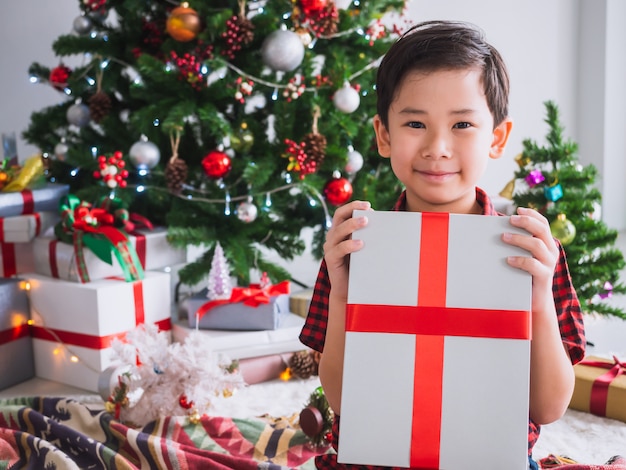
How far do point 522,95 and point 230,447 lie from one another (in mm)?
3005

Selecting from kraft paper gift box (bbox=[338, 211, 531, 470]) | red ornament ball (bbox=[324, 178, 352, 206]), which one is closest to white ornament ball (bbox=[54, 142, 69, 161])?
red ornament ball (bbox=[324, 178, 352, 206])

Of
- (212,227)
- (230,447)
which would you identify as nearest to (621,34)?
(212,227)

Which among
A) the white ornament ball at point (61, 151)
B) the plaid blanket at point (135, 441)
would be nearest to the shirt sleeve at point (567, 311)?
the plaid blanket at point (135, 441)

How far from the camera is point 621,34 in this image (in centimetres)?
392

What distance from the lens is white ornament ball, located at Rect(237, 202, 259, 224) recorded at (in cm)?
208

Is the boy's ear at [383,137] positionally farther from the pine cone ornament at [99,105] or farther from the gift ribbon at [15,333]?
the pine cone ornament at [99,105]

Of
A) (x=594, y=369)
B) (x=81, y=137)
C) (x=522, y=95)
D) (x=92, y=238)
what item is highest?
(x=522, y=95)

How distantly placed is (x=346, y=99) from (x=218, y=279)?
645 millimetres

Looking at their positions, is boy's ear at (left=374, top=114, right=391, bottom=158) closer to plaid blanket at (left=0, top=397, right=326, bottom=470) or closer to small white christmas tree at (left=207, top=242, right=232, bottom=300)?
plaid blanket at (left=0, top=397, right=326, bottom=470)

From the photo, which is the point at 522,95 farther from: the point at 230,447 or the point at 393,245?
the point at 393,245

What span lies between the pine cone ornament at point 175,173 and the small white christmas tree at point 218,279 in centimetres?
22

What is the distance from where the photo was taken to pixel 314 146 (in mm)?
2082

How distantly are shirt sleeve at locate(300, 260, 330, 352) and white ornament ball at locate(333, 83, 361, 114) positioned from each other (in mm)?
1179

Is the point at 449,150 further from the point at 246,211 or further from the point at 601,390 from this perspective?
the point at 246,211
